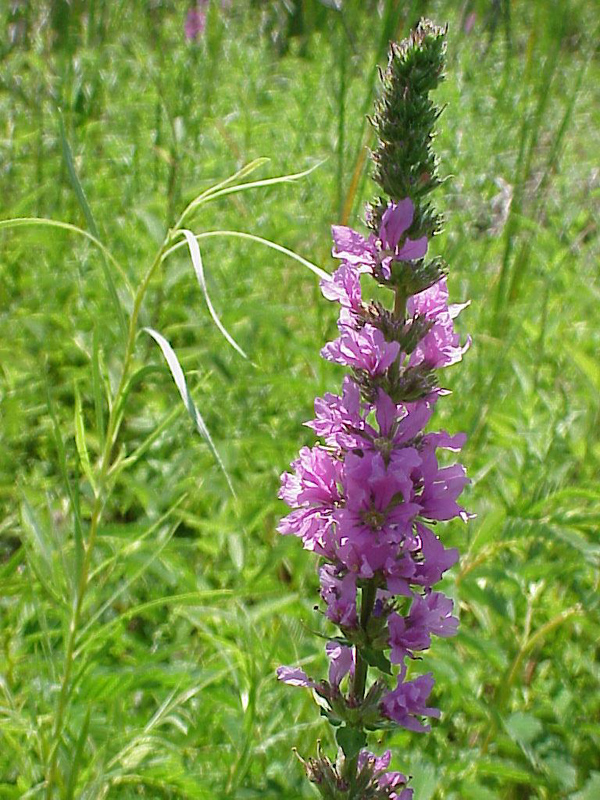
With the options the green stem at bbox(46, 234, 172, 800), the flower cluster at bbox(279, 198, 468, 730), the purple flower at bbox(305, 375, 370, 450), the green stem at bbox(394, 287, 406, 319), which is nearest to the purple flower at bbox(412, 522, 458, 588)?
the flower cluster at bbox(279, 198, 468, 730)

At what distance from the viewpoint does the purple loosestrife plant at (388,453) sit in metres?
0.83

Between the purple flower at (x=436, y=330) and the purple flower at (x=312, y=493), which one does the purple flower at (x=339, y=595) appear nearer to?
the purple flower at (x=312, y=493)

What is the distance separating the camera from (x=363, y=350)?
856 mm

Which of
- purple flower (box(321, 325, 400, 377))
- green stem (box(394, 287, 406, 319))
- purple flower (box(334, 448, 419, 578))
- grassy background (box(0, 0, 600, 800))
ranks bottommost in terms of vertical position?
grassy background (box(0, 0, 600, 800))

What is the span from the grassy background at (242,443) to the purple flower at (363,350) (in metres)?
0.28

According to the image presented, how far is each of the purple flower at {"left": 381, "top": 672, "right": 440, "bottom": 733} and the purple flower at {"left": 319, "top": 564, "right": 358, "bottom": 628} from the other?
8 centimetres

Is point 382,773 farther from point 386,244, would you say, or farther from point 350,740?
point 386,244

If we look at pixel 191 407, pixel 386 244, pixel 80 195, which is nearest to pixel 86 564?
pixel 191 407

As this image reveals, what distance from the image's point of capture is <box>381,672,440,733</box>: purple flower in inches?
34.7

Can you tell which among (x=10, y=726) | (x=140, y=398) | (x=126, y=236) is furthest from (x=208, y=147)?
(x=10, y=726)

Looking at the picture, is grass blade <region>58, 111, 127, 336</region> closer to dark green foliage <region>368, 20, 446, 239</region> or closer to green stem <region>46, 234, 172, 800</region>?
green stem <region>46, 234, 172, 800</region>

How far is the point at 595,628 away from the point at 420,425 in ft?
2.75

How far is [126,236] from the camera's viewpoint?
235 centimetres

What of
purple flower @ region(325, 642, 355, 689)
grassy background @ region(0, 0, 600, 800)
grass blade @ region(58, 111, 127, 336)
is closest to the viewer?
purple flower @ region(325, 642, 355, 689)
